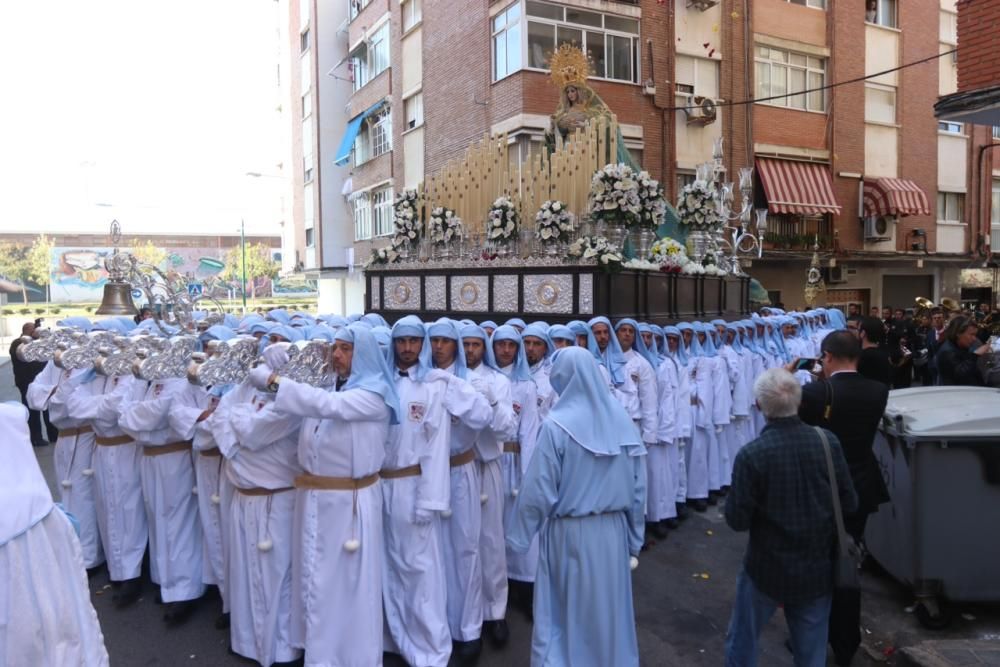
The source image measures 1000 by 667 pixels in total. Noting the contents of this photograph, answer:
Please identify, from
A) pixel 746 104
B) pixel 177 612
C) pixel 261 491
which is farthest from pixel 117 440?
pixel 746 104

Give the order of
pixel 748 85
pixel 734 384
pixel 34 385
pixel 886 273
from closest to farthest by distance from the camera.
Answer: pixel 34 385
pixel 734 384
pixel 748 85
pixel 886 273

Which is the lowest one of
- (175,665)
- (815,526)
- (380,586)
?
(175,665)

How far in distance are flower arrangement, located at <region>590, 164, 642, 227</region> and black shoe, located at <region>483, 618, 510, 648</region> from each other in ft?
19.6

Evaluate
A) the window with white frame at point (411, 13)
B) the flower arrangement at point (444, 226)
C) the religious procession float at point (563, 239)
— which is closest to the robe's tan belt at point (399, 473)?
the religious procession float at point (563, 239)

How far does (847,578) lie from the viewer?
347 centimetres

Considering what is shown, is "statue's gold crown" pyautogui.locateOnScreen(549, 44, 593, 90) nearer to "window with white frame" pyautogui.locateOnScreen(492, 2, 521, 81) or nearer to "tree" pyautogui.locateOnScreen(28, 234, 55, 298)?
"window with white frame" pyautogui.locateOnScreen(492, 2, 521, 81)

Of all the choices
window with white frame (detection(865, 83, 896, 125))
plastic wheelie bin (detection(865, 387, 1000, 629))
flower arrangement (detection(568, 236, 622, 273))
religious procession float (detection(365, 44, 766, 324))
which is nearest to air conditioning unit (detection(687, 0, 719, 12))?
window with white frame (detection(865, 83, 896, 125))

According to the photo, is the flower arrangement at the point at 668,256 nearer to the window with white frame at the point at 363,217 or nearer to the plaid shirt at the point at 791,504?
the plaid shirt at the point at 791,504

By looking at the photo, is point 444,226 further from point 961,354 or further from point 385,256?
point 961,354

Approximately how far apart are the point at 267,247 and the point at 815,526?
2145 inches

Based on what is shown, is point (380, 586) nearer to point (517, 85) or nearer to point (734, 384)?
point (734, 384)

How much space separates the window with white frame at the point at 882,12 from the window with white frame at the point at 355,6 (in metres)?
16.9

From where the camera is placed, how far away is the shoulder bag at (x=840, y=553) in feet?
11.4

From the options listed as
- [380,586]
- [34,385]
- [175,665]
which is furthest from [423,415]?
[34,385]
